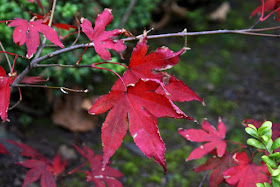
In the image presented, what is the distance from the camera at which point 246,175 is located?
95cm

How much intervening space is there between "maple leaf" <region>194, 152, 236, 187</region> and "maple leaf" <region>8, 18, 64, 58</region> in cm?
72

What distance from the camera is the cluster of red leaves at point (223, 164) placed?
942mm

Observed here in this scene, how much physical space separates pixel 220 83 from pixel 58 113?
1.51 metres

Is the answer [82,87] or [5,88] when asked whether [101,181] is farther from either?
[82,87]

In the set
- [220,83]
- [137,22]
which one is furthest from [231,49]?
[137,22]

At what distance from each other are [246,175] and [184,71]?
1.89 m

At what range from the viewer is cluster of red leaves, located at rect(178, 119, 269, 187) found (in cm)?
94

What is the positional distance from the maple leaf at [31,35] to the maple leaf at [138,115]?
0.24 metres

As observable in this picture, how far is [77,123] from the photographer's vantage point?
2.08 metres

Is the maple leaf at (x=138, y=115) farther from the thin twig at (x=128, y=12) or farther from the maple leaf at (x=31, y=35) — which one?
the thin twig at (x=128, y=12)

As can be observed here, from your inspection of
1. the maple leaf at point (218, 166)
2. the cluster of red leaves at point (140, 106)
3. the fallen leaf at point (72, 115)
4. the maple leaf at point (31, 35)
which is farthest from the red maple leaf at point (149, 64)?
the fallen leaf at point (72, 115)

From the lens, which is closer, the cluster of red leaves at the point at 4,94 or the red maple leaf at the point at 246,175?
the cluster of red leaves at the point at 4,94

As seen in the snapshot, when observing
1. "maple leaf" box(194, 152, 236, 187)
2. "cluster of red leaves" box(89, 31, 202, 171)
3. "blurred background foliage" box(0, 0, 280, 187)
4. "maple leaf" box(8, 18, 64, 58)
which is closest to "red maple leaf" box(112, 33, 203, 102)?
Answer: "cluster of red leaves" box(89, 31, 202, 171)

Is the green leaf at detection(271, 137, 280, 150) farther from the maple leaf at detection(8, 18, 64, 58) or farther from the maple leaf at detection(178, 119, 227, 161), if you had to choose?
the maple leaf at detection(8, 18, 64, 58)
